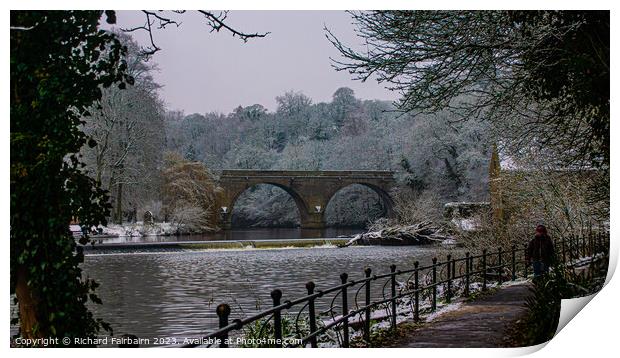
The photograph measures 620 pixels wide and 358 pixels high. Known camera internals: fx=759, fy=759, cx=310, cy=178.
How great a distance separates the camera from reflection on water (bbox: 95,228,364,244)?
5.83 m

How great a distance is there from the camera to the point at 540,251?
222 inches

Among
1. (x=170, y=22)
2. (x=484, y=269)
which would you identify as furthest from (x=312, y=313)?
(x=484, y=269)

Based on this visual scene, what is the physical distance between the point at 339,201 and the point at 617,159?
2986mm

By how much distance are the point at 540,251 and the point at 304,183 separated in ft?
7.43

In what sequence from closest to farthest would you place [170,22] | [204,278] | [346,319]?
[346,319]
[170,22]
[204,278]

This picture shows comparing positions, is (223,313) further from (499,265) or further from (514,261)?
(499,265)

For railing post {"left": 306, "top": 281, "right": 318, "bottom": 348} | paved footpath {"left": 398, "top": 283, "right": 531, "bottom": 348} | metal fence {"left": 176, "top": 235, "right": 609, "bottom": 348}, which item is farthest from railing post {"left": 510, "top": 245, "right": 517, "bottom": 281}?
railing post {"left": 306, "top": 281, "right": 318, "bottom": 348}

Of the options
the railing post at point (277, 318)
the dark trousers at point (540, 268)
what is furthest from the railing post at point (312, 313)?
the dark trousers at point (540, 268)

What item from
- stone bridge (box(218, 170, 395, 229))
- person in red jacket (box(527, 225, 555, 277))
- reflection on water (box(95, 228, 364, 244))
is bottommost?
person in red jacket (box(527, 225, 555, 277))

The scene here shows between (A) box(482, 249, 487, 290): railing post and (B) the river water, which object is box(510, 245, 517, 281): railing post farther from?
(B) the river water

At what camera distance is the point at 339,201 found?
7629 millimetres

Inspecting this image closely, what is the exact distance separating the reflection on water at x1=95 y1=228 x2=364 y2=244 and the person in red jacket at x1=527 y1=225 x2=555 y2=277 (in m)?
1.91

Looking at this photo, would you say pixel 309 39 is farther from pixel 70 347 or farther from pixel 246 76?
pixel 70 347

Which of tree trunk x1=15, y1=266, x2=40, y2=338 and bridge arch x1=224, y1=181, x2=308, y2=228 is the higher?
bridge arch x1=224, y1=181, x2=308, y2=228
